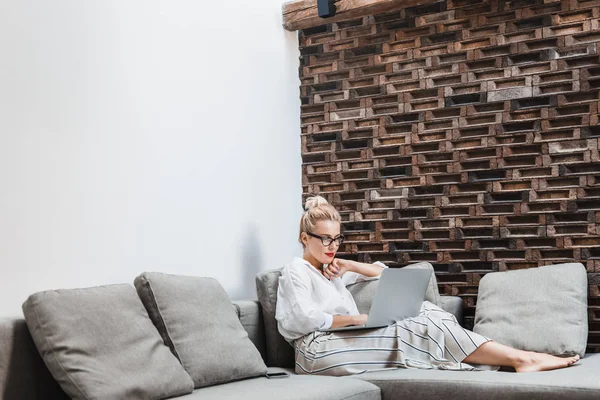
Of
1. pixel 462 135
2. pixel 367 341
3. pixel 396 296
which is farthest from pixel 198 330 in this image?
pixel 462 135

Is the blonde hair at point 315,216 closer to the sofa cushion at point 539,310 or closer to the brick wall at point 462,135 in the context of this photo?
the brick wall at point 462,135

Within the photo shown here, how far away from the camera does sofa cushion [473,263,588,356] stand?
354 centimetres

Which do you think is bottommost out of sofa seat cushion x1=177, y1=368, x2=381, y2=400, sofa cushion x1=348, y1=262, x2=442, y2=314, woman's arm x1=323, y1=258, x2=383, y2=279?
sofa seat cushion x1=177, y1=368, x2=381, y2=400

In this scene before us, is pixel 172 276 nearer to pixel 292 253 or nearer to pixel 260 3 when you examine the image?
pixel 292 253

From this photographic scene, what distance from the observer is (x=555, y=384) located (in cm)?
283

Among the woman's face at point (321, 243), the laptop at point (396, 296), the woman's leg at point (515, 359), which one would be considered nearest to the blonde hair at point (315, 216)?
the woman's face at point (321, 243)

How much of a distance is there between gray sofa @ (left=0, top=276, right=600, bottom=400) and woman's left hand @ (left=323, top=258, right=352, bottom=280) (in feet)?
2.16

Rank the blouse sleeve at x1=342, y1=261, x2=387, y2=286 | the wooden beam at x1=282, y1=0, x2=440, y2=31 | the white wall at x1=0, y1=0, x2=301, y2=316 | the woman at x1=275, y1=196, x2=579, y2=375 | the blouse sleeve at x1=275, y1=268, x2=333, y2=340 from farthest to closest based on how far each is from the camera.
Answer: the wooden beam at x1=282, y1=0, x2=440, y2=31, the blouse sleeve at x1=342, y1=261, x2=387, y2=286, the blouse sleeve at x1=275, y1=268, x2=333, y2=340, the woman at x1=275, y1=196, x2=579, y2=375, the white wall at x1=0, y1=0, x2=301, y2=316

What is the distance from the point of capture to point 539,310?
364cm

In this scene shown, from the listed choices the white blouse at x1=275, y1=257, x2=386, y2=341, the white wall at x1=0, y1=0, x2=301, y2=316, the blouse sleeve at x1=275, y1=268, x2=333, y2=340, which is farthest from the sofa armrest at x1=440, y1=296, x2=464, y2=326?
the white wall at x1=0, y1=0, x2=301, y2=316

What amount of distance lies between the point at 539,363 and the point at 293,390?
1.06 m

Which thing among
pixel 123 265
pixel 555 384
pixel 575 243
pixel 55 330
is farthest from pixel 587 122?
pixel 55 330

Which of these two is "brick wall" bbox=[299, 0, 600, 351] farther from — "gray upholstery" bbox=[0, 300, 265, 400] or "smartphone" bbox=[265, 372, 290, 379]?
"gray upholstery" bbox=[0, 300, 265, 400]

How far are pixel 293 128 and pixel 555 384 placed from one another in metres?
2.35
